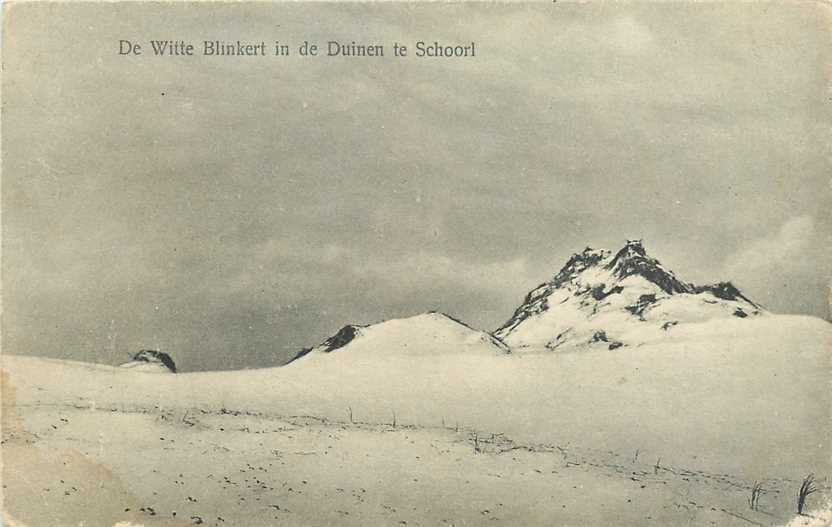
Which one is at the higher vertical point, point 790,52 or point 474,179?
point 790,52

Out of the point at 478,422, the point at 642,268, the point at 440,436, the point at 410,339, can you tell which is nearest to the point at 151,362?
the point at 410,339

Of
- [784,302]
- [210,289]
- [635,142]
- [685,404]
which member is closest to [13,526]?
[210,289]

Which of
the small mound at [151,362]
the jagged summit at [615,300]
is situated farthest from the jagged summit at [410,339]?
the small mound at [151,362]

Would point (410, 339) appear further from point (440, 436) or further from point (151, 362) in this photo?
point (151, 362)

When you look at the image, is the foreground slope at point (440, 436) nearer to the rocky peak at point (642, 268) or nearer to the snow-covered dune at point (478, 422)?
the snow-covered dune at point (478, 422)

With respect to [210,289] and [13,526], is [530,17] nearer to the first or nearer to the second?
[210,289]

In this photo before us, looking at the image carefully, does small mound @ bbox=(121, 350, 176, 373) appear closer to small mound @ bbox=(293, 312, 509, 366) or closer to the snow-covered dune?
the snow-covered dune
